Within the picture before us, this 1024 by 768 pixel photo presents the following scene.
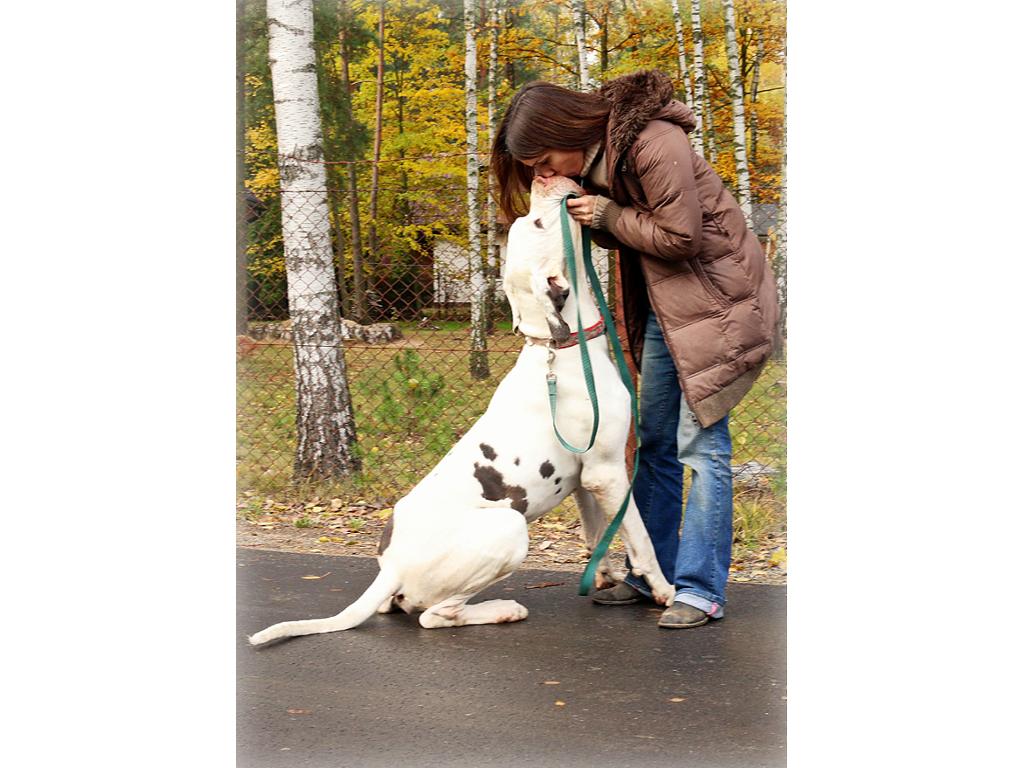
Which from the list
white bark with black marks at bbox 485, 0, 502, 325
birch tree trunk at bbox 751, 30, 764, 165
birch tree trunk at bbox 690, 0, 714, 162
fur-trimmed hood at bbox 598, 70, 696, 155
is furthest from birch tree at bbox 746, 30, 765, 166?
white bark with black marks at bbox 485, 0, 502, 325

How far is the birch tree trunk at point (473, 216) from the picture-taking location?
6312 millimetres

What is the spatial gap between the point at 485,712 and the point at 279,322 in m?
3.16

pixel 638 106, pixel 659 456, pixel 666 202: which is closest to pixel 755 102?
pixel 638 106

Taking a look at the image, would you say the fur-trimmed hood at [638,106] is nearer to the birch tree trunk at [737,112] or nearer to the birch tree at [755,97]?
the birch tree trunk at [737,112]

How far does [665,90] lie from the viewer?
3.47 meters

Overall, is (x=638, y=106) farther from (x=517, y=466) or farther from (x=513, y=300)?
(x=517, y=466)

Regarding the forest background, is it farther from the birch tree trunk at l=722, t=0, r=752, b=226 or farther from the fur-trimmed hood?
the fur-trimmed hood

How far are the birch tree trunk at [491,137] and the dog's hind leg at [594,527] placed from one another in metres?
2.58

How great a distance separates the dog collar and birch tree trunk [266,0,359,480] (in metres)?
2.31

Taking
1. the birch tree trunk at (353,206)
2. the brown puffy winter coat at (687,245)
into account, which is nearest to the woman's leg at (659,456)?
the brown puffy winter coat at (687,245)

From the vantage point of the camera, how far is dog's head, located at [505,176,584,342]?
3.49m

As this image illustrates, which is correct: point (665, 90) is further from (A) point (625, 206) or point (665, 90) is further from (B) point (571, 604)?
(B) point (571, 604)

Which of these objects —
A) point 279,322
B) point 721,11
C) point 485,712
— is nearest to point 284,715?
point 485,712

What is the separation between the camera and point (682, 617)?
12.1 feet
